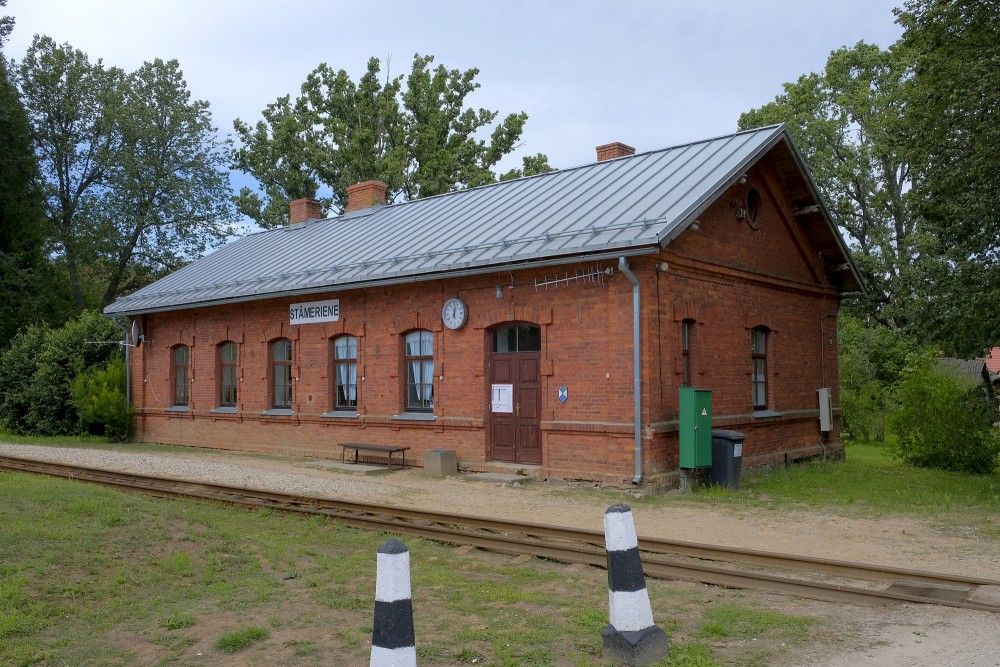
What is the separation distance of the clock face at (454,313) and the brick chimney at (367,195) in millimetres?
10258

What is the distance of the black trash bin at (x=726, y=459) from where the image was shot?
13.3 meters

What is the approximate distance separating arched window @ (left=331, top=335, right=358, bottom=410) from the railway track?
5856mm

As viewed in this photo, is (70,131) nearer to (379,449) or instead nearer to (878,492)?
(379,449)

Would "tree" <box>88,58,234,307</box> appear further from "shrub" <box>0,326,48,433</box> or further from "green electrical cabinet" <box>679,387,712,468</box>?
"green electrical cabinet" <box>679,387,712,468</box>

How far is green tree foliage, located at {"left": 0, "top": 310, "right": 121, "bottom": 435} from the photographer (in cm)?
2473

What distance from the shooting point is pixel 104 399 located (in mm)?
22812

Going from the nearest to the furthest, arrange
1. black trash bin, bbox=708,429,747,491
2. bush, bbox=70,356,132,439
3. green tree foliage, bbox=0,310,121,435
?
black trash bin, bbox=708,429,747,491 → bush, bbox=70,356,132,439 → green tree foliage, bbox=0,310,121,435

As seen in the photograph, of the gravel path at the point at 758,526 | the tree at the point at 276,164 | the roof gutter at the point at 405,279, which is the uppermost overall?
the tree at the point at 276,164

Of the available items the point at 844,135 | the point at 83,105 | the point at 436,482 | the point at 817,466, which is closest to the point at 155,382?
the point at 436,482

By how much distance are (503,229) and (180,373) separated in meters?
11.0

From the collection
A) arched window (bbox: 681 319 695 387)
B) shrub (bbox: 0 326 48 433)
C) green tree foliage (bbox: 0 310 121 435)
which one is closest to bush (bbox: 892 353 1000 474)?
arched window (bbox: 681 319 695 387)

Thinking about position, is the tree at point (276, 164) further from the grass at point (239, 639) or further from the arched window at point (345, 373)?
the grass at point (239, 639)

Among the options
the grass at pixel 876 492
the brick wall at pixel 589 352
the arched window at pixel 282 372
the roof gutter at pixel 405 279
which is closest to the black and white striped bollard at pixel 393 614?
the grass at pixel 876 492

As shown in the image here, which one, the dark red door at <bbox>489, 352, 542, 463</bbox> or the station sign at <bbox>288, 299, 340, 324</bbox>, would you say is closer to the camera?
the dark red door at <bbox>489, 352, 542, 463</bbox>
